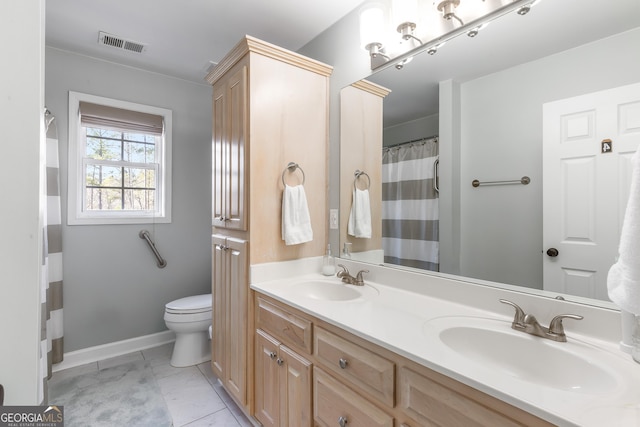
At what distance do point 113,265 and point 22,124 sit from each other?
100 inches

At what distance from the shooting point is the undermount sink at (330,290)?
1.55m

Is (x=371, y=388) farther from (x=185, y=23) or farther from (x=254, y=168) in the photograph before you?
(x=185, y=23)

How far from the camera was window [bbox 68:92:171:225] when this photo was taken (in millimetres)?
2414

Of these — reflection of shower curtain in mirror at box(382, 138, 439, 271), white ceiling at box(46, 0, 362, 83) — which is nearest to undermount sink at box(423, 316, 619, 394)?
reflection of shower curtain in mirror at box(382, 138, 439, 271)

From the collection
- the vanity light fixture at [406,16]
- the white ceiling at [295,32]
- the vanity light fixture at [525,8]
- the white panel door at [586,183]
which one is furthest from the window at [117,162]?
the white panel door at [586,183]

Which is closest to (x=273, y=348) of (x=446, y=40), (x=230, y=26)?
(x=446, y=40)

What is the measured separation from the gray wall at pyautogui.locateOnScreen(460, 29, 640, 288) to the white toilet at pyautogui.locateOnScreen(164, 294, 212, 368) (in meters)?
1.98

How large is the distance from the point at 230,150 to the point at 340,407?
150cm

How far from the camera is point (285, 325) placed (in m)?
1.39

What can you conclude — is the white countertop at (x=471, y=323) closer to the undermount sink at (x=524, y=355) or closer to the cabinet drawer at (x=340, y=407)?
the undermount sink at (x=524, y=355)

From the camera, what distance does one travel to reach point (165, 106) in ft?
9.13

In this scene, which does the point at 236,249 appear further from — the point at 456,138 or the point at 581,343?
the point at 581,343

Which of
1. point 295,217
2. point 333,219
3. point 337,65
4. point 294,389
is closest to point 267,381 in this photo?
point 294,389

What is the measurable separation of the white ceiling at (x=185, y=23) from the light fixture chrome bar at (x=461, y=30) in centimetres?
52
